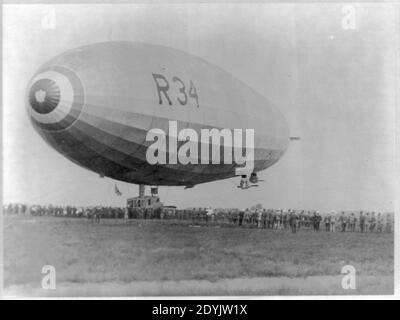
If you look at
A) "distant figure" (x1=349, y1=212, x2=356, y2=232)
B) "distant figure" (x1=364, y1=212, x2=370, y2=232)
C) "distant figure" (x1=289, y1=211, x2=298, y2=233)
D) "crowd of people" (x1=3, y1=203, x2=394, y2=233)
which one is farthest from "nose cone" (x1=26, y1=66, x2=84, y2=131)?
"distant figure" (x1=349, y1=212, x2=356, y2=232)

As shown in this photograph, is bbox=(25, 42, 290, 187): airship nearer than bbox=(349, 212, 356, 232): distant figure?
Yes

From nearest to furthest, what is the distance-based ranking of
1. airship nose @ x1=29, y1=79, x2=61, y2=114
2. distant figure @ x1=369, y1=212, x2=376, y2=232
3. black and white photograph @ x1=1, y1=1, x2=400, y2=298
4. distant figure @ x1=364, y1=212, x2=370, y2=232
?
1. airship nose @ x1=29, y1=79, x2=61, y2=114
2. black and white photograph @ x1=1, y1=1, x2=400, y2=298
3. distant figure @ x1=369, y1=212, x2=376, y2=232
4. distant figure @ x1=364, y1=212, x2=370, y2=232

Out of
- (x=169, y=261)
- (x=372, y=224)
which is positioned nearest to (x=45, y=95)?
(x=169, y=261)

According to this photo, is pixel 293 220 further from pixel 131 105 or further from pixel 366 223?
pixel 131 105

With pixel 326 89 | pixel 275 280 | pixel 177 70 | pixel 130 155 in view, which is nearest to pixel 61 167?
pixel 130 155

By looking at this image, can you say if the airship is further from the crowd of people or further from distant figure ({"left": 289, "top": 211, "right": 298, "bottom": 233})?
distant figure ({"left": 289, "top": 211, "right": 298, "bottom": 233})

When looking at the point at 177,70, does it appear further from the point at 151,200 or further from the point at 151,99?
the point at 151,200

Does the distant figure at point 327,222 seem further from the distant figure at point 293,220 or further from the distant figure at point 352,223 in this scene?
the distant figure at point 293,220
